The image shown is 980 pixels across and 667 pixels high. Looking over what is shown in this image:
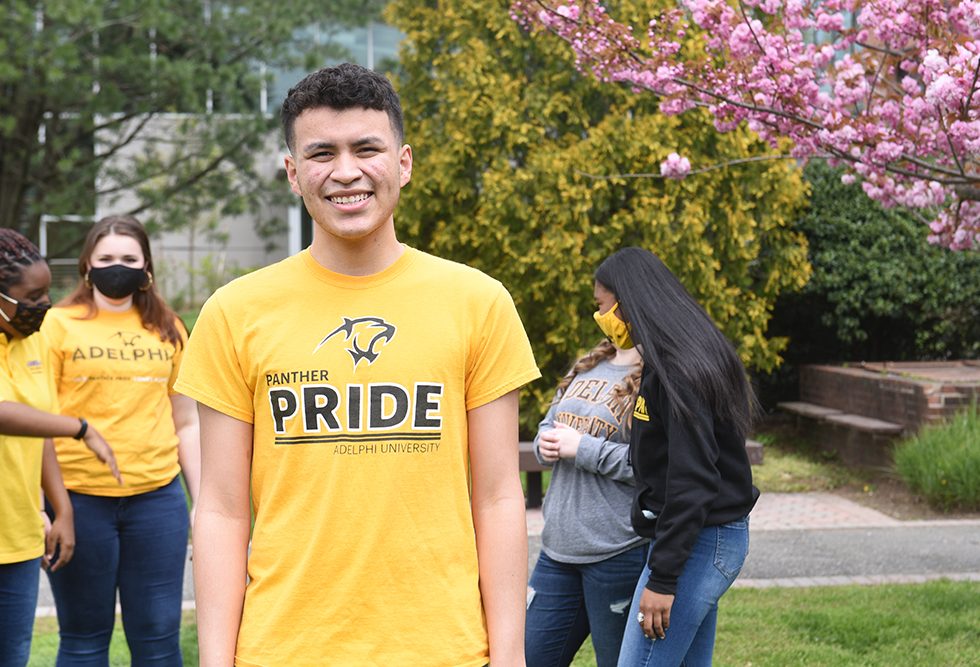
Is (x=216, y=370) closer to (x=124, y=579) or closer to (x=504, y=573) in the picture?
(x=504, y=573)

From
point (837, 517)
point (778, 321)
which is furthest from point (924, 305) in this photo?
point (837, 517)

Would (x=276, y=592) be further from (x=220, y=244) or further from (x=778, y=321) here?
(x=220, y=244)

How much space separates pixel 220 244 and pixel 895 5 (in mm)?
23740

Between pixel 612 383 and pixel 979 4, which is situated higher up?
pixel 979 4

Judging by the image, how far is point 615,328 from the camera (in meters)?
4.13

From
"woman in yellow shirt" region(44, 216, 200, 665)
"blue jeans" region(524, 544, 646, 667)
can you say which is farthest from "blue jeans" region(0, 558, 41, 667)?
"blue jeans" region(524, 544, 646, 667)

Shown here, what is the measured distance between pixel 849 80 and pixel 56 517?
14.1ft

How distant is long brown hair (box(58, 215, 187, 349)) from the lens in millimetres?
4945

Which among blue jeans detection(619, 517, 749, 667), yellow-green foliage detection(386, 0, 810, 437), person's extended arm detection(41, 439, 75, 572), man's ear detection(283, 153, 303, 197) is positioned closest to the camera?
man's ear detection(283, 153, 303, 197)

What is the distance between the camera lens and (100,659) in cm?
473

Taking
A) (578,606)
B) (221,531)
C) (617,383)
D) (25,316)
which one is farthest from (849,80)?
(221,531)

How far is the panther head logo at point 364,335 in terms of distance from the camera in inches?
92.1

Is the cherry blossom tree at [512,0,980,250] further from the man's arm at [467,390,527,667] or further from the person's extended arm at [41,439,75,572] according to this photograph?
the man's arm at [467,390,527,667]

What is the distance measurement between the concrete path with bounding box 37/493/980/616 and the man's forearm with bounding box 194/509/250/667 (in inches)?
186
